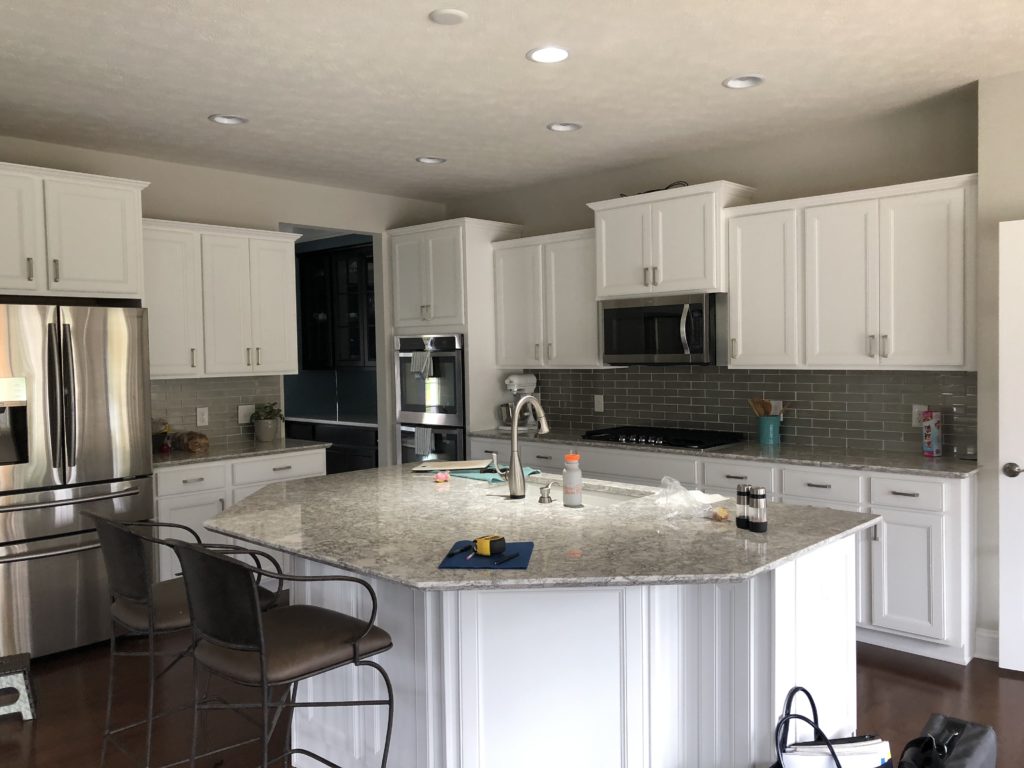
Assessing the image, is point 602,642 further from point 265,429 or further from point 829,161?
point 265,429

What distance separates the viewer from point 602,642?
7.43 feet

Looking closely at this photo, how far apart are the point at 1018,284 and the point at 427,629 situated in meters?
2.83

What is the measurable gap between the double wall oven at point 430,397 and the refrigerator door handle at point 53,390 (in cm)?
249

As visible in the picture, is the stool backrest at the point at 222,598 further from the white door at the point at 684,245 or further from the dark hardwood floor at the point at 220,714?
the white door at the point at 684,245

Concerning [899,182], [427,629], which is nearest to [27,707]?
[427,629]

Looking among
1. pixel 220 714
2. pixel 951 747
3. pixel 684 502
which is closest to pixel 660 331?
pixel 684 502

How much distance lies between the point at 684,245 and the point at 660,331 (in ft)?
1.69

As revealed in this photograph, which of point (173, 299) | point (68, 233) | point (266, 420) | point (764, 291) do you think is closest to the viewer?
point (68, 233)

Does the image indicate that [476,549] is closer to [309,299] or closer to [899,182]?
[899,182]

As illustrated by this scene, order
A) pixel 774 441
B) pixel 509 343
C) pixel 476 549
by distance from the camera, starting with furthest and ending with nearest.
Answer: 1. pixel 509 343
2. pixel 774 441
3. pixel 476 549

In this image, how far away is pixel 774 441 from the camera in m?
4.55

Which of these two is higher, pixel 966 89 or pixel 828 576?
pixel 966 89

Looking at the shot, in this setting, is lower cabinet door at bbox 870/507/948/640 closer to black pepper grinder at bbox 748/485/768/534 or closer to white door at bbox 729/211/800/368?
white door at bbox 729/211/800/368

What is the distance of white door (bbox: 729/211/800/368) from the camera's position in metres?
4.26
